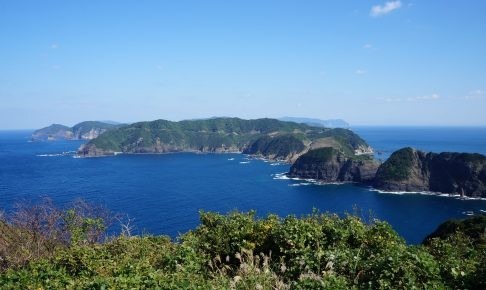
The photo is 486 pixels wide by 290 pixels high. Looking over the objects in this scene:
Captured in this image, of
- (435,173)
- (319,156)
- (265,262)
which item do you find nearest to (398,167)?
(435,173)

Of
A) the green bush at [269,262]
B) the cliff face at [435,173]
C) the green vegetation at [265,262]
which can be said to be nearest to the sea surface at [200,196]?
the cliff face at [435,173]

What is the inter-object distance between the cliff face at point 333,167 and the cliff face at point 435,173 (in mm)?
7507

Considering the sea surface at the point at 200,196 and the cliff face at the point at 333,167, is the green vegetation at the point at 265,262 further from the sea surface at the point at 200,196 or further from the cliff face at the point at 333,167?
the cliff face at the point at 333,167

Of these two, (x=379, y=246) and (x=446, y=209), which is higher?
(x=379, y=246)

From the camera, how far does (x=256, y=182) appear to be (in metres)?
137

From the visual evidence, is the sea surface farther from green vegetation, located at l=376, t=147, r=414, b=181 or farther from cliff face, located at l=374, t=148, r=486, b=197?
green vegetation, located at l=376, t=147, r=414, b=181

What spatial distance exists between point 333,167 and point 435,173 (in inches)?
1446

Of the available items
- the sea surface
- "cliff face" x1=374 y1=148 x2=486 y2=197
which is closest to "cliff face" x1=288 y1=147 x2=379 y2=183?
"cliff face" x1=374 y1=148 x2=486 y2=197

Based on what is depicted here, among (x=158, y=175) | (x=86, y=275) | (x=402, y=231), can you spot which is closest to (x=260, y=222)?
(x=86, y=275)

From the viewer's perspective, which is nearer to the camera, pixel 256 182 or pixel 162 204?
pixel 162 204

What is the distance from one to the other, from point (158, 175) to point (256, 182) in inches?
1634

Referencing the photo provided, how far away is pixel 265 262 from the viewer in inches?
406

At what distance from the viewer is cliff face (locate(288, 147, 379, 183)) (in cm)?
14612

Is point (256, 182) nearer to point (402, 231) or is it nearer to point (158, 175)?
point (158, 175)
